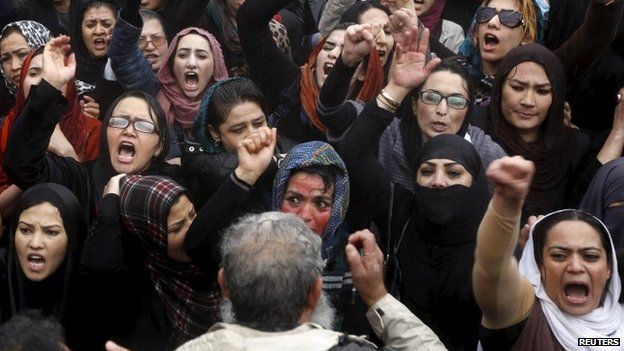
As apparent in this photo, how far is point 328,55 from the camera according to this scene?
664cm

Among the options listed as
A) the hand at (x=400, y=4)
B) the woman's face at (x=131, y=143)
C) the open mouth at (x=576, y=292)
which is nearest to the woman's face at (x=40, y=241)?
the woman's face at (x=131, y=143)

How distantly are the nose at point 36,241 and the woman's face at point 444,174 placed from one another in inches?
62.1

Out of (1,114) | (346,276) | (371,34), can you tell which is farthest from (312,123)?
(1,114)

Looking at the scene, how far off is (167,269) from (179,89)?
1759 mm

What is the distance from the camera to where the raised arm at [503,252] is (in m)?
3.93

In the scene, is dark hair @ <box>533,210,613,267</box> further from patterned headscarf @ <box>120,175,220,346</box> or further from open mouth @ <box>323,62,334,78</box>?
Result: open mouth @ <box>323,62,334,78</box>

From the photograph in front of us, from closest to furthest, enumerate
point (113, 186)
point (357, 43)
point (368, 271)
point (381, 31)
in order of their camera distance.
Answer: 1. point (368, 271)
2. point (113, 186)
3. point (357, 43)
4. point (381, 31)

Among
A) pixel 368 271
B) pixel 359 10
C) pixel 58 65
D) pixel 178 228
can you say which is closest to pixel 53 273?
pixel 178 228

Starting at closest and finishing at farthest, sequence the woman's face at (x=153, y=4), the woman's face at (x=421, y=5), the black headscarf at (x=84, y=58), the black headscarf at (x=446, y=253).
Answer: the black headscarf at (x=446, y=253) → the black headscarf at (x=84, y=58) → the woman's face at (x=421, y=5) → the woman's face at (x=153, y=4)

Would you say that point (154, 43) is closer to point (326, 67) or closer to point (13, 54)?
point (13, 54)

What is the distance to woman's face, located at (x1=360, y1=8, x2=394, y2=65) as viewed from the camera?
22.6ft

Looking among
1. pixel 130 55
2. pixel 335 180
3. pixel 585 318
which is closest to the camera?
pixel 585 318

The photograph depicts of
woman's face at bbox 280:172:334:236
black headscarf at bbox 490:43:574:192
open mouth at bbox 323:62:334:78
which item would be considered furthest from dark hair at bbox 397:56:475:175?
woman's face at bbox 280:172:334:236

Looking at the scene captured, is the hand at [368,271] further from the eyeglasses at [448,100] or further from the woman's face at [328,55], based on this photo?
the woman's face at [328,55]
